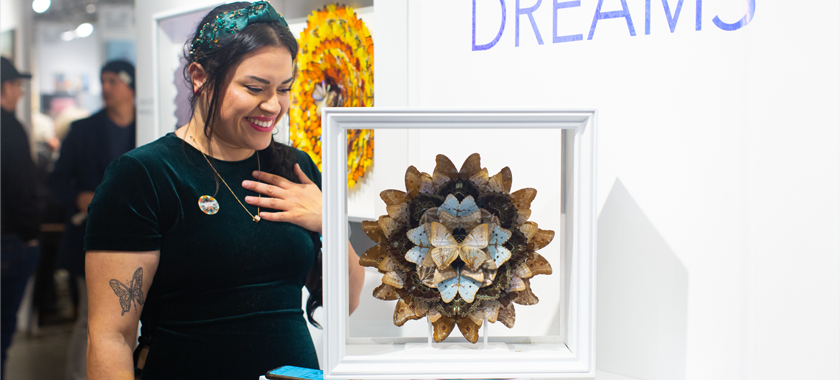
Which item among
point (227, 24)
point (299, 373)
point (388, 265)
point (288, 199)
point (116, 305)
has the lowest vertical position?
point (299, 373)

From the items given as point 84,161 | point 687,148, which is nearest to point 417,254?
point 687,148

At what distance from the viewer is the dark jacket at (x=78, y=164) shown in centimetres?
112

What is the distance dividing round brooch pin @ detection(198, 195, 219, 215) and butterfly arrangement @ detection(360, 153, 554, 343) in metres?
0.39

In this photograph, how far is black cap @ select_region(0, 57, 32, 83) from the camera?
111 cm

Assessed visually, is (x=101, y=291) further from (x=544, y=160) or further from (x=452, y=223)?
(x=544, y=160)

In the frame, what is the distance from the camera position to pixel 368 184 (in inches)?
46.3

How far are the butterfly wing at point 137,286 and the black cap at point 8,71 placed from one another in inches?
21.3

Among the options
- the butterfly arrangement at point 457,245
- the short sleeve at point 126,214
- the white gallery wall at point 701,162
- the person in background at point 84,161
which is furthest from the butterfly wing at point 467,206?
the person in background at point 84,161

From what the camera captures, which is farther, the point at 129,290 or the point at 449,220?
the point at 129,290

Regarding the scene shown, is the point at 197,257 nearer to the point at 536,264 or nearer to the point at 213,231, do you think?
the point at 213,231

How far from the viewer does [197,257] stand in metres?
1.06

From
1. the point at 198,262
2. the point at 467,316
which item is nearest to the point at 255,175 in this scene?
the point at 198,262

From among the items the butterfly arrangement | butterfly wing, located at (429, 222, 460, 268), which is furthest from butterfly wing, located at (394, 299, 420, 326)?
butterfly wing, located at (429, 222, 460, 268)

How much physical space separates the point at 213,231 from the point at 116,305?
249mm
